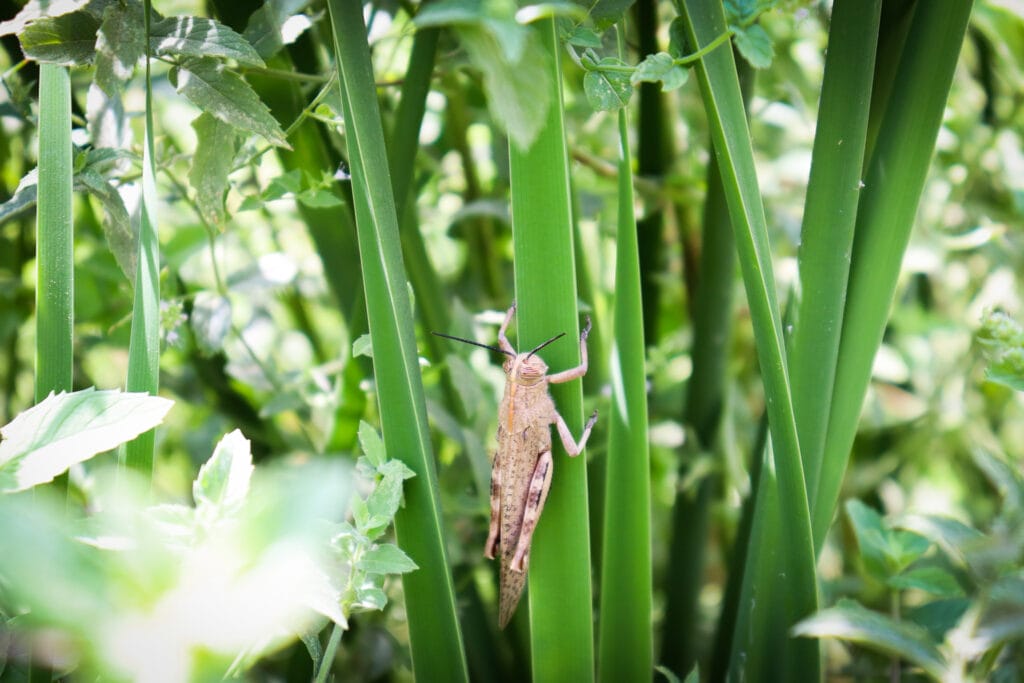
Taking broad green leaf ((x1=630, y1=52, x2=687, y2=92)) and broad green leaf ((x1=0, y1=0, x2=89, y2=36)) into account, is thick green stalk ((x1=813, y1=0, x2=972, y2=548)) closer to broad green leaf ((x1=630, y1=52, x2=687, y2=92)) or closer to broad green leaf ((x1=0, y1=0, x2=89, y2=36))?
broad green leaf ((x1=630, y1=52, x2=687, y2=92))

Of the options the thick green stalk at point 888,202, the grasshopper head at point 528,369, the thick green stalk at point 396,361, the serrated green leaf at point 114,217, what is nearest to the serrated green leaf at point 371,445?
the thick green stalk at point 396,361

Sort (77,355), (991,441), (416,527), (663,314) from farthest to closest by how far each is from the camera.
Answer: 1. (663,314)
2. (991,441)
3. (77,355)
4. (416,527)

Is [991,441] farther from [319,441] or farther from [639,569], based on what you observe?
[319,441]

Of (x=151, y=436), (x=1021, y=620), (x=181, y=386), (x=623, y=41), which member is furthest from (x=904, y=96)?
(x=181, y=386)

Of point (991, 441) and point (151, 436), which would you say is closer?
point (151, 436)

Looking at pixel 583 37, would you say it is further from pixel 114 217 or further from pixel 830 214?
pixel 114 217

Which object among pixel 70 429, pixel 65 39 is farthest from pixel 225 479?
pixel 65 39
